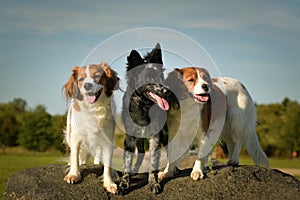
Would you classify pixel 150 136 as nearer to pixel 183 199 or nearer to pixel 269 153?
pixel 183 199

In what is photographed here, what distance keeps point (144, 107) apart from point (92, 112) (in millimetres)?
890

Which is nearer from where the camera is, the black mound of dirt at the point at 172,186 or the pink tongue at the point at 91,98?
the pink tongue at the point at 91,98

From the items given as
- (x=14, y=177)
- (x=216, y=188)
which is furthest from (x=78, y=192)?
(x=216, y=188)

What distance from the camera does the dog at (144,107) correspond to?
7.12 meters

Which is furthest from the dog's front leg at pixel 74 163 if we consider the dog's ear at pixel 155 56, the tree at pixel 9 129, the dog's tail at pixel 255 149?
the tree at pixel 9 129

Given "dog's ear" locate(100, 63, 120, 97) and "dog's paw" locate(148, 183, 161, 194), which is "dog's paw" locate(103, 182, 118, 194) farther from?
"dog's ear" locate(100, 63, 120, 97)

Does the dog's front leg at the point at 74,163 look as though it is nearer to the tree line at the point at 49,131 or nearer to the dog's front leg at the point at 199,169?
the dog's front leg at the point at 199,169

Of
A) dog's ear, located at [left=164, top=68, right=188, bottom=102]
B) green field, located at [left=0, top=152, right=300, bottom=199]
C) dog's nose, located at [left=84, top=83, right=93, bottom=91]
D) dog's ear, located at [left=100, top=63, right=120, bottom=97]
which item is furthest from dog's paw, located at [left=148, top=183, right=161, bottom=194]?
green field, located at [left=0, top=152, right=300, bottom=199]

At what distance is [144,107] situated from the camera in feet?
23.6

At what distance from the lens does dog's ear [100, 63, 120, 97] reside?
7211 mm

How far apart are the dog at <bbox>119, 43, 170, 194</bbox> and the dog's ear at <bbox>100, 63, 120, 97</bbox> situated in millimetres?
219

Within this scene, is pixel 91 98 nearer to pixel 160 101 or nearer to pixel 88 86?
pixel 88 86

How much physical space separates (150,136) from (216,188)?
62.5 inches

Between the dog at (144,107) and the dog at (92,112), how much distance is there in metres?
0.27
